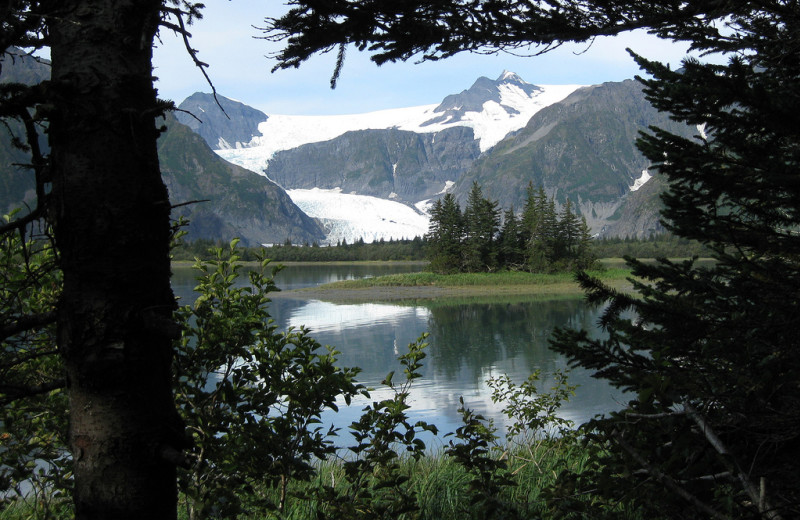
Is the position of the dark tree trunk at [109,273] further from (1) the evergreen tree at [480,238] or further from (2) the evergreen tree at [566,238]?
(2) the evergreen tree at [566,238]

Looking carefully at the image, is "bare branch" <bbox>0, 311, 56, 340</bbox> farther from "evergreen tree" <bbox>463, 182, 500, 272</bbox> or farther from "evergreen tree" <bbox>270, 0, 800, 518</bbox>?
"evergreen tree" <bbox>463, 182, 500, 272</bbox>

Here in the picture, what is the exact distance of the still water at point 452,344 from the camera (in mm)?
13961

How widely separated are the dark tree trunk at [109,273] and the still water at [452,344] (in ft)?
10.3

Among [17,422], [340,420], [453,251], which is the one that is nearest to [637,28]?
[17,422]

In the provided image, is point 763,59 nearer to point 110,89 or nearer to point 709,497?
point 709,497

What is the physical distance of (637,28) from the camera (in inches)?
162

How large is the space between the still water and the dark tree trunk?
3.13 m

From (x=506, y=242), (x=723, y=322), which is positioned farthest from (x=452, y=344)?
(x=506, y=242)

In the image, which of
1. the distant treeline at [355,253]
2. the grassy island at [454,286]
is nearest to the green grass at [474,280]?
the grassy island at [454,286]

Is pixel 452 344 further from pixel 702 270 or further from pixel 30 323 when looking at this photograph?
pixel 30 323

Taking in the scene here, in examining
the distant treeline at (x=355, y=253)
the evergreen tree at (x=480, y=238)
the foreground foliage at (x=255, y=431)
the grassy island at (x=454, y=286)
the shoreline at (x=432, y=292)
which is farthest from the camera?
the distant treeline at (x=355, y=253)

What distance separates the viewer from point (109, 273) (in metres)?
1.99

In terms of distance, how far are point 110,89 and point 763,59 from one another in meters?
3.65

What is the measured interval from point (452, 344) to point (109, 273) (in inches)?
874
